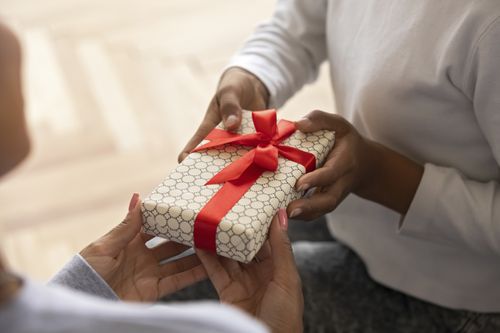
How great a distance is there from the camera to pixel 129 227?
30.7 inches

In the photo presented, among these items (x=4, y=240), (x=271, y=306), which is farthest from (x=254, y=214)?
(x=4, y=240)

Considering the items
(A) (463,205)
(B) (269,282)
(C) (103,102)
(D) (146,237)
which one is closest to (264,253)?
(B) (269,282)

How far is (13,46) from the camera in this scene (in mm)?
491

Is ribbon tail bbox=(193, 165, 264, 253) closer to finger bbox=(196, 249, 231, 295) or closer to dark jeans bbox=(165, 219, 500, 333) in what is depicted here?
finger bbox=(196, 249, 231, 295)

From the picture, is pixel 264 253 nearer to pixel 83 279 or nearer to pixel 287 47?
pixel 83 279

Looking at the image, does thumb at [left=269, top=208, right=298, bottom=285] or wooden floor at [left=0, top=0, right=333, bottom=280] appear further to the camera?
wooden floor at [left=0, top=0, right=333, bottom=280]

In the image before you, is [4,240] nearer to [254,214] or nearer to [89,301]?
[254,214]

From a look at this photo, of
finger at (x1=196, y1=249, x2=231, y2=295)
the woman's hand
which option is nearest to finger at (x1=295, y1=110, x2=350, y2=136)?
the woman's hand

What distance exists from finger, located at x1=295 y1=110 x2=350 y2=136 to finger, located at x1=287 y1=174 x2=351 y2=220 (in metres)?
0.07

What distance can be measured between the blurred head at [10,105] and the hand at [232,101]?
0.40 meters

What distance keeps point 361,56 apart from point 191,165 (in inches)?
11.9

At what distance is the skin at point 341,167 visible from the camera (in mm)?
804

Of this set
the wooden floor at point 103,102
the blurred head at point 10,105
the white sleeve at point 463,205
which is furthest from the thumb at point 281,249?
the wooden floor at point 103,102

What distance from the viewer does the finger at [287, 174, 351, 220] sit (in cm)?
78
